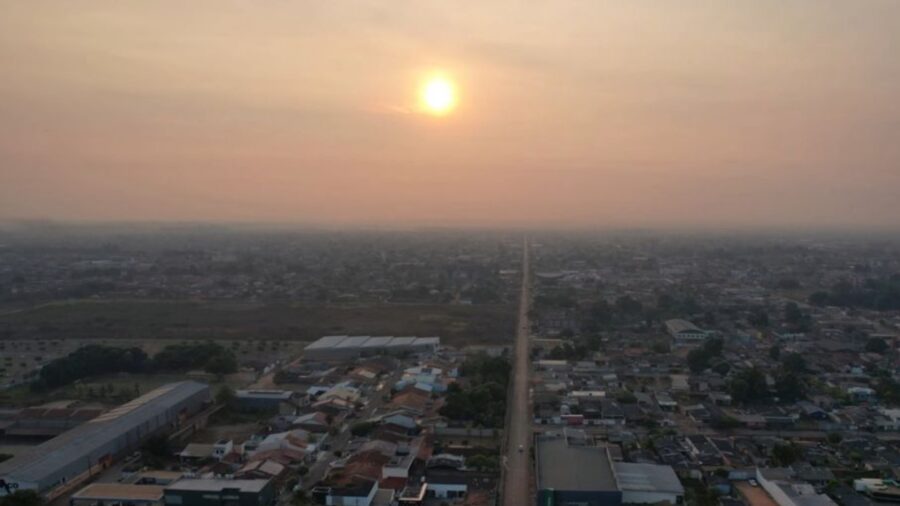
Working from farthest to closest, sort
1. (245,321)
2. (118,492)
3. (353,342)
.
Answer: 1. (245,321)
2. (353,342)
3. (118,492)

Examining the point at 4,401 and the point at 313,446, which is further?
the point at 4,401

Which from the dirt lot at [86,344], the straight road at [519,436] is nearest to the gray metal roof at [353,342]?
the dirt lot at [86,344]

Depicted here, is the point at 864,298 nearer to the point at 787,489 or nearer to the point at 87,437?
the point at 787,489

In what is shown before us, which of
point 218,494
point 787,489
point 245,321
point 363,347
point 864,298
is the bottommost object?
point 787,489

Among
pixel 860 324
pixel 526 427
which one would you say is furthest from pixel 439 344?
pixel 860 324

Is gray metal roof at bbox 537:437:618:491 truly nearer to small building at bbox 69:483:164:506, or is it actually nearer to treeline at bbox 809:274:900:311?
small building at bbox 69:483:164:506

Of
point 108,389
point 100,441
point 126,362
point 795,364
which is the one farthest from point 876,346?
point 126,362

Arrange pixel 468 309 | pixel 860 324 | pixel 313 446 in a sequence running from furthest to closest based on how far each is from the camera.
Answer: pixel 468 309 < pixel 860 324 < pixel 313 446

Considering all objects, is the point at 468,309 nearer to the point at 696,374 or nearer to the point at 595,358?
the point at 595,358
